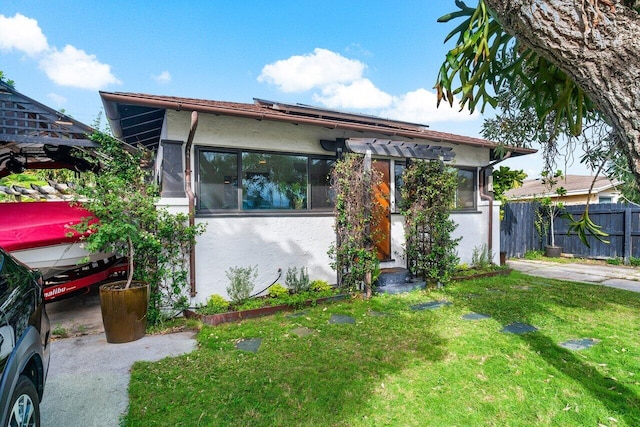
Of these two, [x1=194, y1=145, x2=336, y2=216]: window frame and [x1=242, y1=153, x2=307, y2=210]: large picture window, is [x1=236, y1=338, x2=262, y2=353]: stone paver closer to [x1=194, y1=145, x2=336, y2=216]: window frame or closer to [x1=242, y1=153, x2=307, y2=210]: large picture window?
[x1=194, y1=145, x2=336, y2=216]: window frame

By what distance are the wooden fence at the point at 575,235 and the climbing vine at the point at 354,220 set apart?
7327 mm

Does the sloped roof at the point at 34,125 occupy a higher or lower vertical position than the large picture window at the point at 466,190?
higher

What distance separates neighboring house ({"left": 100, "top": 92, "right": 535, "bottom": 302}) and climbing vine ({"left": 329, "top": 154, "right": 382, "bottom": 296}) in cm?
43

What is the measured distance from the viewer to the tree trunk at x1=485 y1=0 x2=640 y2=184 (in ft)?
4.58

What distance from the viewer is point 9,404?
176cm

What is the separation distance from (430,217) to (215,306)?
14.9ft

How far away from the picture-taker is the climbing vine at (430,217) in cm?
689

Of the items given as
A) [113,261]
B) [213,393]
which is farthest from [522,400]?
[113,261]

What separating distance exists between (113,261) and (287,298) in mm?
3593

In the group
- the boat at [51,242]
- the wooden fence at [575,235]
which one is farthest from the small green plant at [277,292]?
the wooden fence at [575,235]

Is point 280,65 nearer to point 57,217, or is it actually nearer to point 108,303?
point 57,217

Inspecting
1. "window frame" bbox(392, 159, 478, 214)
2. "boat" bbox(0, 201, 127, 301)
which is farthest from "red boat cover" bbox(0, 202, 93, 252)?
"window frame" bbox(392, 159, 478, 214)

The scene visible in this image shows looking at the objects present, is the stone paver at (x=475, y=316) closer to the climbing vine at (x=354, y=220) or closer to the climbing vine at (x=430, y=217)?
the climbing vine at (x=430, y=217)

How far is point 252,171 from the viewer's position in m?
6.07
